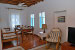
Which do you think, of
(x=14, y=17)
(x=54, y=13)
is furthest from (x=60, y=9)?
(x=14, y=17)

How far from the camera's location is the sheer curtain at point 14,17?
20.3ft

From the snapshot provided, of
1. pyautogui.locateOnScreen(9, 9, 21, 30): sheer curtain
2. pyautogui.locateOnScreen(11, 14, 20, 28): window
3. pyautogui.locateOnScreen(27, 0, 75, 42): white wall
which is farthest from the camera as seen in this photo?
pyautogui.locateOnScreen(11, 14, 20, 28): window

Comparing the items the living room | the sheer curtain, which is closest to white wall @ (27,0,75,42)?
the living room

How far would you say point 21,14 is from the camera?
676cm

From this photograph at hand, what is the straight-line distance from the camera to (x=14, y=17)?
642 cm

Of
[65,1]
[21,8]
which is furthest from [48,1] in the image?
[21,8]

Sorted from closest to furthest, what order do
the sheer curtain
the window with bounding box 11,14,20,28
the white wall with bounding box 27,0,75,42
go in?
the white wall with bounding box 27,0,75,42 → the sheer curtain → the window with bounding box 11,14,20,28

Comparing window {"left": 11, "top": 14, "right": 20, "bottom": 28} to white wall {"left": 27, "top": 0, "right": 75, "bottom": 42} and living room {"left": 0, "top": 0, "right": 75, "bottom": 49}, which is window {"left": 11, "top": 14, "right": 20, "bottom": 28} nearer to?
living room {"left": 0, "top": 0, "right": 75, "bottom": 49}

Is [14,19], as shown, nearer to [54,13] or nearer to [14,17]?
[14,17]

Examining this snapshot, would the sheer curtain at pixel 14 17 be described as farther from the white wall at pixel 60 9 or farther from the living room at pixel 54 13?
the white wall at pixel 60 9

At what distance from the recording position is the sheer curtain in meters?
6.20

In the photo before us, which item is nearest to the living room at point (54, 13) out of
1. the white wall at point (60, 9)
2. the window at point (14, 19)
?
the white wall at point (60, 9)

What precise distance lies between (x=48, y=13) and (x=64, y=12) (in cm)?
116

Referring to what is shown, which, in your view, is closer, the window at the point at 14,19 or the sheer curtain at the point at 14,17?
the sheer curtain at the point at 14,17
